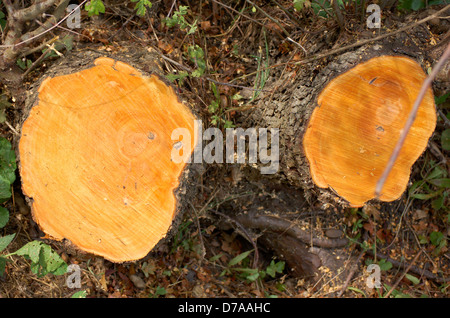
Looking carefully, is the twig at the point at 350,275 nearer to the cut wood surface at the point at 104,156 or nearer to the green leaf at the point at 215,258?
the green leaf at the point at 215,258

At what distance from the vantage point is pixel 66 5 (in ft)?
6.30

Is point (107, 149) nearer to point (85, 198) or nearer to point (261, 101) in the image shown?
point (85, 198)

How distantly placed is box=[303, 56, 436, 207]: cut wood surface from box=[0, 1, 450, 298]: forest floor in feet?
0.93

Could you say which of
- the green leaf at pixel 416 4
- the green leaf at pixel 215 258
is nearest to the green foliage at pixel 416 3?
the green leaf at pixel 416 4

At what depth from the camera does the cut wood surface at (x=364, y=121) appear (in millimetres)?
1607

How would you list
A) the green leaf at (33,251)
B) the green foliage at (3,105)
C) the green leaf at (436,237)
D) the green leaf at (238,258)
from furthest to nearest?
1. the green leaf at (436,237)
2. the green leaf at (238,258)
3. the green foliage at (3,105)
4. the green leaf at (33,251)

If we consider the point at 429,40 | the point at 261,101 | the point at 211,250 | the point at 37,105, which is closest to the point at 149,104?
the point at 37,105

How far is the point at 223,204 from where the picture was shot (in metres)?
2.37

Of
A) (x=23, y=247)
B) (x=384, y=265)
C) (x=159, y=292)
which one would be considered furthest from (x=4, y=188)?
(x=384, y=265)

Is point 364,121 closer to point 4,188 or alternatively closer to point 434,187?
point 434,187

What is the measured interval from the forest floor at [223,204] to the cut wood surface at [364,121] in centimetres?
28

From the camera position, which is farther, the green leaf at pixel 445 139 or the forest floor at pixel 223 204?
the green leaf at pixel 445 139

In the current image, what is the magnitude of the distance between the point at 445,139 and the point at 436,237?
0.67 meters

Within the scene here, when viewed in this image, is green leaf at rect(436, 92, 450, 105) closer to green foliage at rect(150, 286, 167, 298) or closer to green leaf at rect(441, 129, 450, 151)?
green leaf at rect(441, 129, 450, 151)
